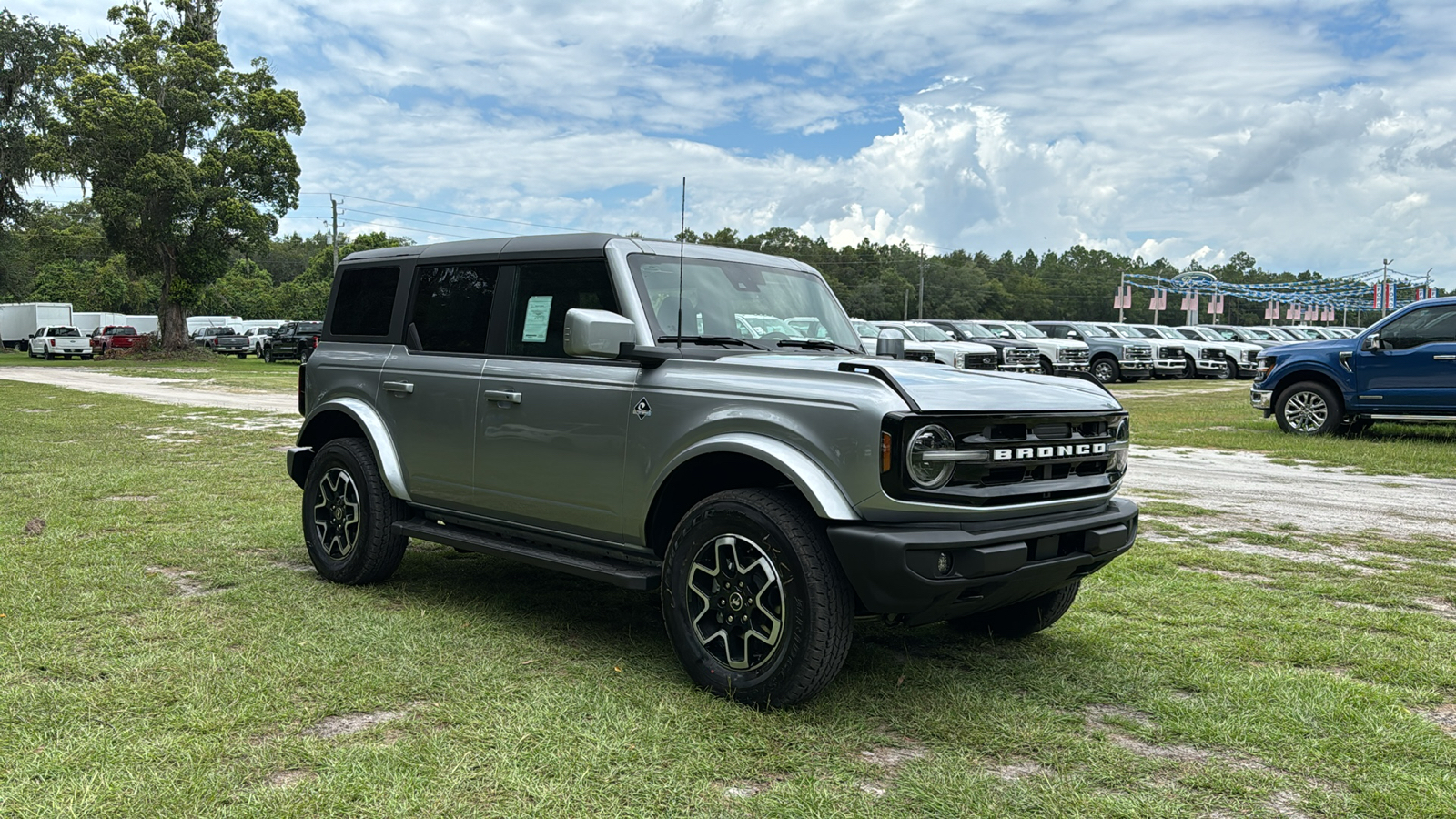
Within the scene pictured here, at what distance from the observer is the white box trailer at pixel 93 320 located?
2554 inches

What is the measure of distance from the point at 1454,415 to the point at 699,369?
12521 millimetres

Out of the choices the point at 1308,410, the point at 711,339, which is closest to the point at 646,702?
the point at 711,339

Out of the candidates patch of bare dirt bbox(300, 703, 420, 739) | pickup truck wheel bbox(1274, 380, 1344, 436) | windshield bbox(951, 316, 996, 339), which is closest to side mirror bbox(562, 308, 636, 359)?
patch of bare dirt bbox(300, 703, 420, 739)

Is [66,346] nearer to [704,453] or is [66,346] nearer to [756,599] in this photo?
[704,453]

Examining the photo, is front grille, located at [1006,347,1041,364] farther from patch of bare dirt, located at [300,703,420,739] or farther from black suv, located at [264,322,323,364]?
black suv, located at [264,322,323,364]

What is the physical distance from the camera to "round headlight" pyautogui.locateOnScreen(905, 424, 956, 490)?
152 inches

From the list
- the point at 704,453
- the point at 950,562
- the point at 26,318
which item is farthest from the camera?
the point at 26,318

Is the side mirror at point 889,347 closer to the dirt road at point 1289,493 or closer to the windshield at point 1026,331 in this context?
the dirt road at point 1289,493

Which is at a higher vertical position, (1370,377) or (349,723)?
(1370,377)

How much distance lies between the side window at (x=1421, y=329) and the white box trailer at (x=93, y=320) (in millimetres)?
67328

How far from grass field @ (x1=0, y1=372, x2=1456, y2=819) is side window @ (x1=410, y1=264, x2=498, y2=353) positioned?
139 cm

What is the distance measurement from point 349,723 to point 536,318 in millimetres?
2151

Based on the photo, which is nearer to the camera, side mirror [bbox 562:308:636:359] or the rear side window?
side mirror [bbox 562:308:636:359]

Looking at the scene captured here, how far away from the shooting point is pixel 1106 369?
31188 mm
